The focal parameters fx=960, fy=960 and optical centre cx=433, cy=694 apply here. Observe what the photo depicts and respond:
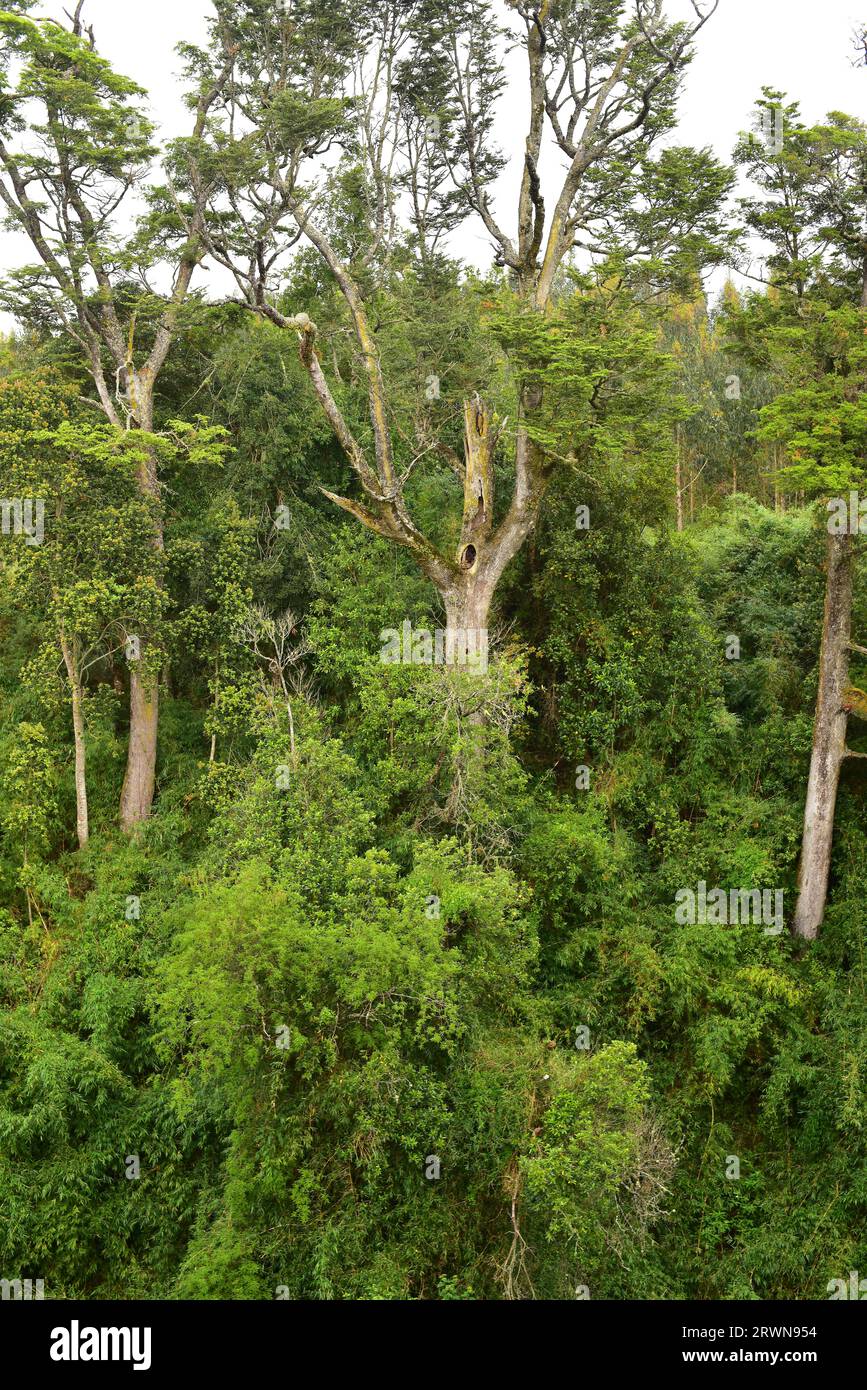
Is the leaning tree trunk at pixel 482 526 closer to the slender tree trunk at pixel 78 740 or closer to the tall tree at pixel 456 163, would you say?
the tall tree at pixel 456 163

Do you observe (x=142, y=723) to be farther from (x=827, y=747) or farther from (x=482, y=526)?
(x=827, y=747)

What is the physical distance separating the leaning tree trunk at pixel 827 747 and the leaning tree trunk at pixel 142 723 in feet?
32.9

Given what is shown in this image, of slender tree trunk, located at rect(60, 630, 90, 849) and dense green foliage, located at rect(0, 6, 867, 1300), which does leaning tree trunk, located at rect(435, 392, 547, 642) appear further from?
slender tree trunk, located at rect(60, 630, 90, 849)

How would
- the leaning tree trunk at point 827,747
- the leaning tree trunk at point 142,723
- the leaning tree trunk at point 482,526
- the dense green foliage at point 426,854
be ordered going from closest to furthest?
1. the dense green foliage at point 426,854
2. the leaning tree trunk at point 827,747
3. the leaning tree trunk at point 482,526
4. the leaning tree trunk at point 142,723

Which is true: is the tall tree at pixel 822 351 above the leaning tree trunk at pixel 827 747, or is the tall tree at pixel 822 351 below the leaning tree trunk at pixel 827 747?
above

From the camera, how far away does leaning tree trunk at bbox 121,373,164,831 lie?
50.3 feet

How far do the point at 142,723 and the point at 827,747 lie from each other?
10495 mm

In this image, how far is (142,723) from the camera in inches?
619

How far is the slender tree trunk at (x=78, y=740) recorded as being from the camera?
1466cm

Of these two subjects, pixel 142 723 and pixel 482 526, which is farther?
pixel 142 723

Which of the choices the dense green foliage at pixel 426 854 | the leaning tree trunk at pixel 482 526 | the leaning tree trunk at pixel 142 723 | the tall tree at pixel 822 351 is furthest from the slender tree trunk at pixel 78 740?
the tall tree at pixel 822 351

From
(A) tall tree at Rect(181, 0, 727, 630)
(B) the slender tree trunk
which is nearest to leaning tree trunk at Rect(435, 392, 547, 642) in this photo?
(A) tall tree at Rect(181, 0, 727, 630)

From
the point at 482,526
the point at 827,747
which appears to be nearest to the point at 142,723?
the point at 482,526

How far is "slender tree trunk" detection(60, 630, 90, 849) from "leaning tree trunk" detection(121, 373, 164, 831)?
72 cm
